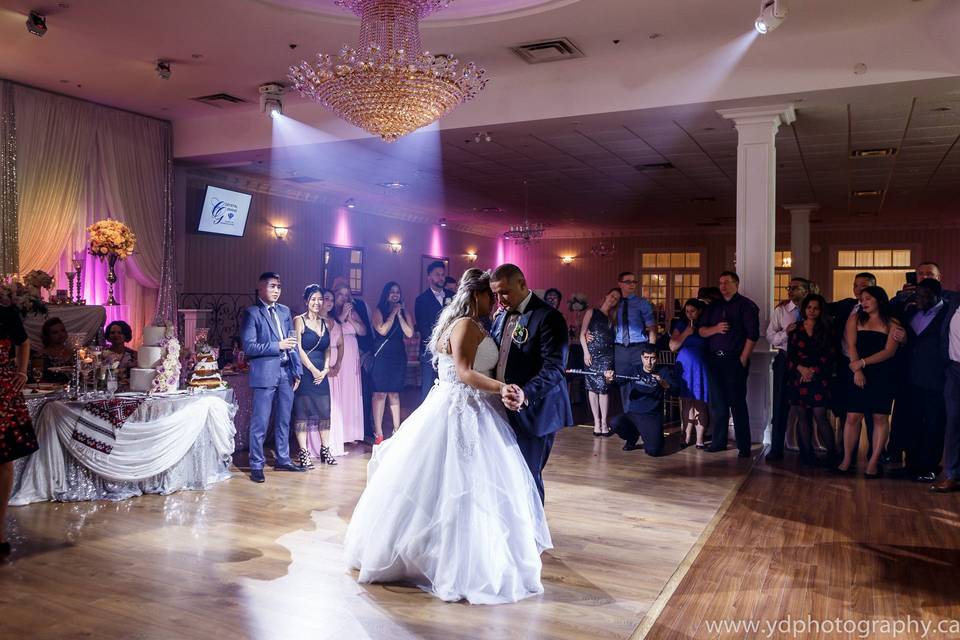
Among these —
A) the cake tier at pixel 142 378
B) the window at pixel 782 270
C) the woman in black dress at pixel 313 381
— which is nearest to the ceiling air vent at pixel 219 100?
the woman in black dress at pixel 313 381

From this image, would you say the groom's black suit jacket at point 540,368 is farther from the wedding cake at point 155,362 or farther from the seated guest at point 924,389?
the seated guest at point 924,389

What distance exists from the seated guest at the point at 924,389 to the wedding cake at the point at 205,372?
18.0ft

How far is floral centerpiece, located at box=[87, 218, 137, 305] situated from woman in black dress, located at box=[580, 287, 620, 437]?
5.30 meters

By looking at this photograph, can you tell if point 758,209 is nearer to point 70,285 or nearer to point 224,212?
point 70,285

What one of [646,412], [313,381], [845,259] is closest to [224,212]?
[313,381]

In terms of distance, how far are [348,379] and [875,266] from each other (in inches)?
618

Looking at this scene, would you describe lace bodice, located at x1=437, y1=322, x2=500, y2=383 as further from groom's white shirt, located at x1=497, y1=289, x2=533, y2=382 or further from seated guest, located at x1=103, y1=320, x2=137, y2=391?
seated guest, located at x1=103, y1=320, x2=137, y2=391

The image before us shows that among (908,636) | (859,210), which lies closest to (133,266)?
(908,636)

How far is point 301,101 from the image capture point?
28.5 feet

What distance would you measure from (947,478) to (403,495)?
448 cm

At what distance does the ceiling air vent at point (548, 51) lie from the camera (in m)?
6.71

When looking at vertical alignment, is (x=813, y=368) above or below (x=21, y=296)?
below

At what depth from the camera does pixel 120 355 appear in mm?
6188

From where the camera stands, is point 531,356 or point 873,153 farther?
point 873,153
